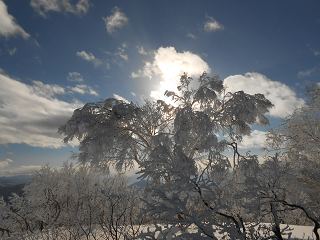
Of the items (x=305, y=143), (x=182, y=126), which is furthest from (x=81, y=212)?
(x=305, y=143)

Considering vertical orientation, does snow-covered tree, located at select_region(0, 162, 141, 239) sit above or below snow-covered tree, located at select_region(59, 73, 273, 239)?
below

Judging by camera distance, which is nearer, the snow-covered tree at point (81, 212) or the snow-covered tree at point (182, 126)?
the snow-covered tree at point (81, 212)

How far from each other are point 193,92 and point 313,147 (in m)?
6.54

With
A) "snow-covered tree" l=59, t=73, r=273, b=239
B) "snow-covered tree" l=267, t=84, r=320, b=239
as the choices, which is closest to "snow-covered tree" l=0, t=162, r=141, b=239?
"snow-covered tree" l=59, t=73, r=273, b=239

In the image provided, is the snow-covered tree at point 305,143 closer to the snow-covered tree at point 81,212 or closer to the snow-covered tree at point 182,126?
the snow-covered tree at point 182,126

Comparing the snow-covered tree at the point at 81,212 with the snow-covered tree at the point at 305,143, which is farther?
the snow-covered tree at the point at 305,143

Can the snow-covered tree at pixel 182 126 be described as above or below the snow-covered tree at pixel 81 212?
above

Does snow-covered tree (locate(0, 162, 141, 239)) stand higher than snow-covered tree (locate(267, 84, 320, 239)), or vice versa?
snow-covered tree (locate(267, 84, 320, 239))

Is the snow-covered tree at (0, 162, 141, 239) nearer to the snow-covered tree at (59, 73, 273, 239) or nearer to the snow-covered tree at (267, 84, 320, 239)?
the snow-covered tree at (59, 73, 273, 239)

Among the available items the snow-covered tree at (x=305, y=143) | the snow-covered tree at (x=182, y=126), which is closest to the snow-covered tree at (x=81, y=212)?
the snow-covered tree at (x=182, y=126)

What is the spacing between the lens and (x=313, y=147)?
303 inches

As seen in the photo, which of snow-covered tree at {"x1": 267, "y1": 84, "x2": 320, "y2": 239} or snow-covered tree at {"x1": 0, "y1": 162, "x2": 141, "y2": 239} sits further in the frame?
snow-covered tree at {"x1": 267, "y1": 84, "x2": 320, "y2": 239}

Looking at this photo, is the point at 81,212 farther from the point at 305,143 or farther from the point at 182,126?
the point at 305,143

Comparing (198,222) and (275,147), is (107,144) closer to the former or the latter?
(198,222)
